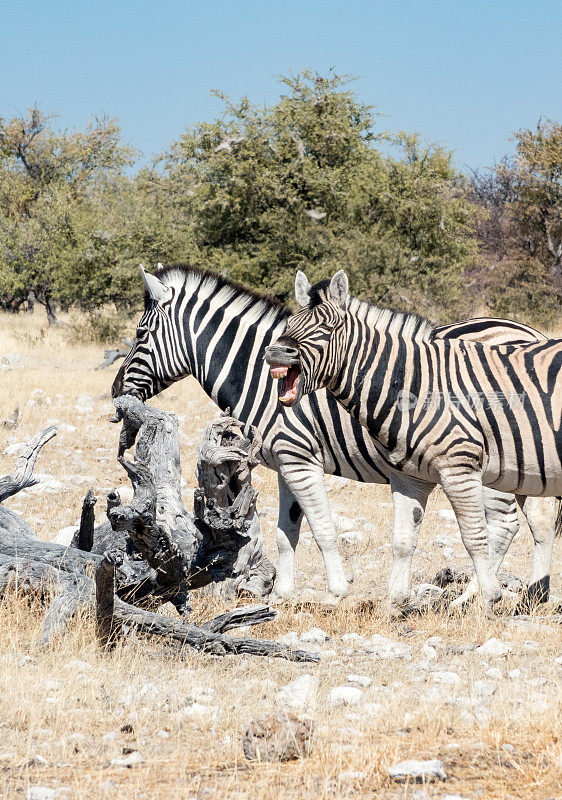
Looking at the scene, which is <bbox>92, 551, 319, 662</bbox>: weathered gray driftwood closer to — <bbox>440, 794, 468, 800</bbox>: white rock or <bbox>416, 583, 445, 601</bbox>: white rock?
<bbox>440, 794, 468, 800</bbox>: white rock

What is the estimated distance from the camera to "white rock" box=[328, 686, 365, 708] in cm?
414

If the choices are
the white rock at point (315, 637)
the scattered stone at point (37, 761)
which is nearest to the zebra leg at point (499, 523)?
the white rock at point (315, 637)

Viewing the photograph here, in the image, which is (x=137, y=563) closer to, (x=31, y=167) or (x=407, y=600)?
(x=407, y=600)

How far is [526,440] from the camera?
5648mm

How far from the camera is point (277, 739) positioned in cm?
345

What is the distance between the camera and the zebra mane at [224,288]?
6.96m

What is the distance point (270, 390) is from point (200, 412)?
776 cm

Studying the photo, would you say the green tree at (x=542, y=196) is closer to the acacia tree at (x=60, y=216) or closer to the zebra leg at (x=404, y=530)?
the acacia tree at (x=60, y=216)

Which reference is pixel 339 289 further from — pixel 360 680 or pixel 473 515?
pixel 360 680

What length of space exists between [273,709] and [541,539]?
3448 mm

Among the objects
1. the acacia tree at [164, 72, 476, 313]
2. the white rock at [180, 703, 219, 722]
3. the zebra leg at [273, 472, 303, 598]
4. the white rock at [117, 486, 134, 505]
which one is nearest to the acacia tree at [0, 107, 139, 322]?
the acacia tree at [164, 72, 476, 313]

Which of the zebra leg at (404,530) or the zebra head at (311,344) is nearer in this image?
the zebra head at (311,344)

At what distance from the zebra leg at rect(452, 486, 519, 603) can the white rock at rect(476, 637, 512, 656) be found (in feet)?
4.88

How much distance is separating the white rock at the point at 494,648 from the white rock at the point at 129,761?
2.44m
